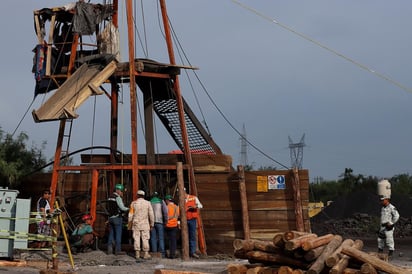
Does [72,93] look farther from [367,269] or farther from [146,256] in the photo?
[367,269]

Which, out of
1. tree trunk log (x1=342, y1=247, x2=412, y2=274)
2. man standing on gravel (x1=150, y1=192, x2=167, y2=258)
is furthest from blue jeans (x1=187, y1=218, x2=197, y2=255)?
tree trunk log (x1=342, y1=247, x2=412, y2=274)

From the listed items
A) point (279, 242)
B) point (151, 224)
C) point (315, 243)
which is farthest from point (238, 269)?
point (151, 224)

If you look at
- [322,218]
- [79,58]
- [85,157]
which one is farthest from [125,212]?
[322,218]

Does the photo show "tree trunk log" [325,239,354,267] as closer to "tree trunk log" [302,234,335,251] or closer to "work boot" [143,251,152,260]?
Result: "tree trunk log" [302,234,335,251]

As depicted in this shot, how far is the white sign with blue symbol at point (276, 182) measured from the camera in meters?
19.5

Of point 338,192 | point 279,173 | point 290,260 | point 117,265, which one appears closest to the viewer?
point 290,260

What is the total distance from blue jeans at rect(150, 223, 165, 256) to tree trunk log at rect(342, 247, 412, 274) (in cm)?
719

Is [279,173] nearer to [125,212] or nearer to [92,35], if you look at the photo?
[125,212]

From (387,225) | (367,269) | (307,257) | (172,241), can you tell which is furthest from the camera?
(172,241)

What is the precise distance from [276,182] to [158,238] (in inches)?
161

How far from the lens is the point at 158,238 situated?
59.5 ft

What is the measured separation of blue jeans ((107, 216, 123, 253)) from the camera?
17750 millimetres

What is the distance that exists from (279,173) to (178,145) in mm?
4570

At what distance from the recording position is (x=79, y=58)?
67.1ft
